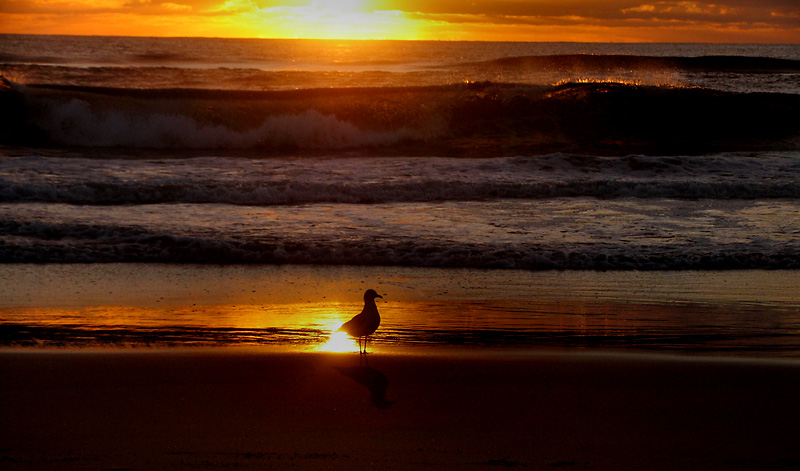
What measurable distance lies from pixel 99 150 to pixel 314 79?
630 inches

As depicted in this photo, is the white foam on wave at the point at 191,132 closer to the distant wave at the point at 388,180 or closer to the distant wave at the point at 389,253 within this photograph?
the distant wave at the point at 388,180

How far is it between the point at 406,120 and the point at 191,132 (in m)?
6.16

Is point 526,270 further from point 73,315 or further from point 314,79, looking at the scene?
point 314,79

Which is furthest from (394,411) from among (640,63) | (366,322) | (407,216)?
(640,63)

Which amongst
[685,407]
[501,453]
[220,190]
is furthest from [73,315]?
[220,190]

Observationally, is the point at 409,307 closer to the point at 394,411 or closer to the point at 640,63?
the point at 394,411

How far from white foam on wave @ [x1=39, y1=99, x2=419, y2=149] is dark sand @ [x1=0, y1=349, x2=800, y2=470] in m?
15.8

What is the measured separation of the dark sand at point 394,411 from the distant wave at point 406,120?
44.6 feet

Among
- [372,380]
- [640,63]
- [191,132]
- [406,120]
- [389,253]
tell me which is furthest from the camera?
[640,63]

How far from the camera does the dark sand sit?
3373 millimetres

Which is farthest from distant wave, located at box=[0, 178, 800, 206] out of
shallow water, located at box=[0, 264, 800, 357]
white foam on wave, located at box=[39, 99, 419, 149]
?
white foam on wave, located at box=[39, 99, 419, 149]

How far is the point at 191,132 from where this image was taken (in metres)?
20.4

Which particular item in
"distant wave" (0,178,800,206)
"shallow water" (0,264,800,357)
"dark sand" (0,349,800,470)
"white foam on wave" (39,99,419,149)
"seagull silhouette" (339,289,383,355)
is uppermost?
"white foam on wave" (39,99,419,149)

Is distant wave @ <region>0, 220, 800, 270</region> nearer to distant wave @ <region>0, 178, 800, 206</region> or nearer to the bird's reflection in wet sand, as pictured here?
distant wave @ <region>0, 178, 800, 206</region>
